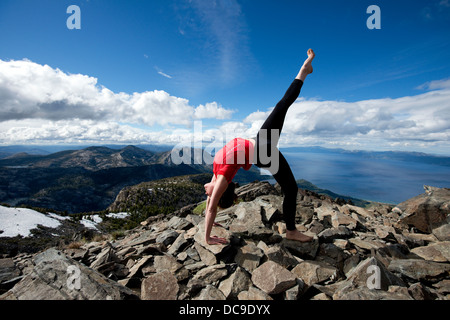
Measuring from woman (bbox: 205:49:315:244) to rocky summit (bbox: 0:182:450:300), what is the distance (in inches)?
31.8

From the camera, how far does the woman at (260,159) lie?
4.15 meters

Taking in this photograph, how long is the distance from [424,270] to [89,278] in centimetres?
662

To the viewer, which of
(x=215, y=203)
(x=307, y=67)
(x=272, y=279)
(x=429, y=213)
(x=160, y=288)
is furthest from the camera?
(x=429, y=213)

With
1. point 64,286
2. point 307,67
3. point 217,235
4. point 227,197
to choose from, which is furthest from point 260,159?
point 64,286

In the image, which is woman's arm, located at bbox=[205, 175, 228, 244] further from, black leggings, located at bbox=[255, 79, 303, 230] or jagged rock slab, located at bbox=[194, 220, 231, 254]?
black leggings, located at bbox=[255, 79, 303, 230]

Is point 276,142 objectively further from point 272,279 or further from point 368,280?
point 368,280

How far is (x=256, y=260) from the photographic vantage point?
14.6 feet

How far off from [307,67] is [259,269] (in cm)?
482

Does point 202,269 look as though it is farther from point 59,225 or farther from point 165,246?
point 59,225

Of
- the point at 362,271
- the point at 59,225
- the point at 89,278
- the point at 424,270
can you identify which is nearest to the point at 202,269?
the point at 89,278

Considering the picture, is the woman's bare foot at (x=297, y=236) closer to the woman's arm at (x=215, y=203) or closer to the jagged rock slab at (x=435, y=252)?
the woman's arm at (x=215, y=203)

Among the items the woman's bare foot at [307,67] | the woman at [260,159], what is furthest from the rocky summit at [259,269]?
the woman's bare foot at [307,67]

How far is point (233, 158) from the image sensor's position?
4.08m

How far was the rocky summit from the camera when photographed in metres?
3.34
